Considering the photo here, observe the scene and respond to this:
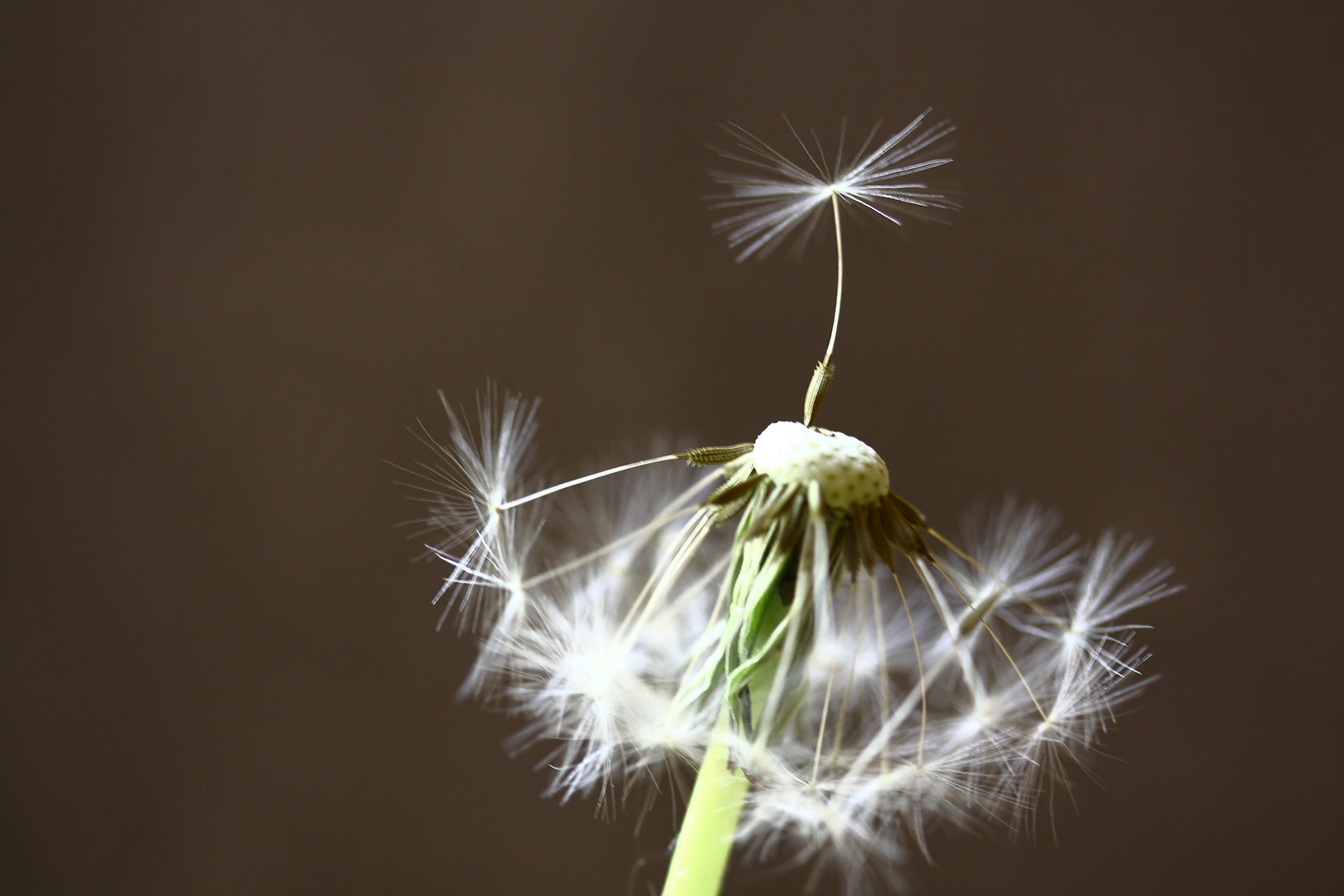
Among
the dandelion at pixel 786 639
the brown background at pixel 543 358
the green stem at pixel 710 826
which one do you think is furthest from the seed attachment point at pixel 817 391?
the brown background at pixel 543 358

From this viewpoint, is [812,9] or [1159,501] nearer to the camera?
[812,9]

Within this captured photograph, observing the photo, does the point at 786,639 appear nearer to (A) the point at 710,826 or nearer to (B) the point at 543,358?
(A) the point at 710,826

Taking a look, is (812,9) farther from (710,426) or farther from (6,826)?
(6,826)

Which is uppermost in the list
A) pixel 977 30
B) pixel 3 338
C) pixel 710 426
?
pixel 977 30

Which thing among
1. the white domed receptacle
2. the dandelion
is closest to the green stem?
the dandelion

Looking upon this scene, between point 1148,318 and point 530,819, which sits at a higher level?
point 1148,318

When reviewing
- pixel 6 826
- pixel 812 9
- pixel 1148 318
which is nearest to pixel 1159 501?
pixel 1148 318

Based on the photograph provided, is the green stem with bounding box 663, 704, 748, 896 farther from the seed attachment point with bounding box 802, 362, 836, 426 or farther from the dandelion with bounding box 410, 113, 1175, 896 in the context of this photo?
the seed attachment point with bounding box 802, 362, 836, 426

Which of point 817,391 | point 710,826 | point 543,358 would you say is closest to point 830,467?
point 817,391
